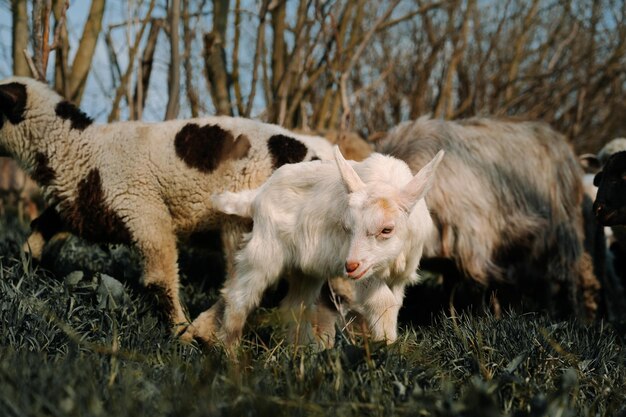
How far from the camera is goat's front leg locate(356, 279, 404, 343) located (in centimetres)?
427

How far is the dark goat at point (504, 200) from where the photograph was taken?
19.0ft

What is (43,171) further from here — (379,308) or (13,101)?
(379,308)

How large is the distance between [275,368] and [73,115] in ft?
10.2

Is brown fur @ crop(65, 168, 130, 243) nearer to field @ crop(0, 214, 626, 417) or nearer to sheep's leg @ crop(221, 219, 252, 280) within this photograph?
field @ crop(0, 214, 626, 417)

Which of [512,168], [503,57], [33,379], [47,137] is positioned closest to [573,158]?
[512,168]

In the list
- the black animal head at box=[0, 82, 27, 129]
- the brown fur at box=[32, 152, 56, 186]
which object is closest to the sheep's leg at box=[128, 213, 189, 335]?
the brown fur at box=[32, 152, 56, 186]

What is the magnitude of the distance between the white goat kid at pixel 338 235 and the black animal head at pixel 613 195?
54.1 inches

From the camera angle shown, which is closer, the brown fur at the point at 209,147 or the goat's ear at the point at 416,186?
the goat's ear at the point at 416,186

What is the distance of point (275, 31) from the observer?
27.8 feet

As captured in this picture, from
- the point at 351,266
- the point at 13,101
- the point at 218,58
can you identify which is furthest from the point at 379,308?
the point at 218,58

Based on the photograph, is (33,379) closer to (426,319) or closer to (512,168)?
(426,319)

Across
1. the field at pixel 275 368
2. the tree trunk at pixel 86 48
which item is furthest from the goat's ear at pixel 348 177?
the tree trunk at pixel 86 48

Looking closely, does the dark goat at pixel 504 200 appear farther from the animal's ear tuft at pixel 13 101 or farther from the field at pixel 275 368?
the animal's ear tuft at pixel 13 101

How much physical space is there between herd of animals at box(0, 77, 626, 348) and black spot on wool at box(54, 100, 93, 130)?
1 centimetres
